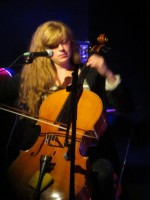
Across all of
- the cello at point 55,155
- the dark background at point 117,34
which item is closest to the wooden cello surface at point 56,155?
the cello at point 55,155

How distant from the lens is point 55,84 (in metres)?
1.73

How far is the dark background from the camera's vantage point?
2609mm

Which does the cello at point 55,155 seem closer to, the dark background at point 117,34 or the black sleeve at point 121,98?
the black sleeve at point 121,98

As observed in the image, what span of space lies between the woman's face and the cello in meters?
0.22

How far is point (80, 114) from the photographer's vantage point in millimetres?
1438

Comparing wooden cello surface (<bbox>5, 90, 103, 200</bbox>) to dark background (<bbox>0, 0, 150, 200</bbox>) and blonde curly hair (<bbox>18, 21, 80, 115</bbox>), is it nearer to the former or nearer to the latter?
blonde curly hair (<bbox>18, 21, 80, 115</bbox>)

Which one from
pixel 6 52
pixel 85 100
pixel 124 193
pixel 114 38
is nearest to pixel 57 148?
pixel 85 100

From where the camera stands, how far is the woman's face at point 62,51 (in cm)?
164

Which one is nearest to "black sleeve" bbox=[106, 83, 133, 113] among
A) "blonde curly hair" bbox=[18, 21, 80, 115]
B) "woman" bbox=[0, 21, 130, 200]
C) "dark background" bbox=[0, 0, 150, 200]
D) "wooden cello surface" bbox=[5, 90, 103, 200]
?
"woman" bbox=[0, 21, 130, 200]

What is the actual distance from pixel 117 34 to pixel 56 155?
79.7 inches

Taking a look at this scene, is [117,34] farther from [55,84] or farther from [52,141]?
[52,141]

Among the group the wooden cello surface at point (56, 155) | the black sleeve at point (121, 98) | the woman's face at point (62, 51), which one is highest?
the woman's face at point (62, 51)

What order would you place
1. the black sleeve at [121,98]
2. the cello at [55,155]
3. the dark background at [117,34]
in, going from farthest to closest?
the dark background at [117,34]
the black sleeve at [121,98]
the cello at [55,155]

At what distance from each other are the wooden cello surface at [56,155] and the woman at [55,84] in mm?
122
